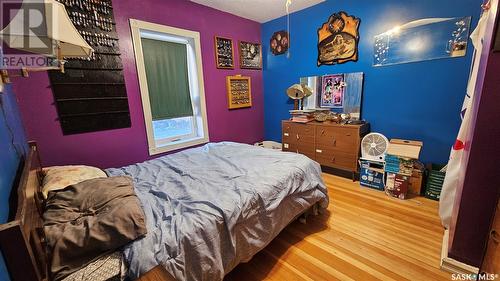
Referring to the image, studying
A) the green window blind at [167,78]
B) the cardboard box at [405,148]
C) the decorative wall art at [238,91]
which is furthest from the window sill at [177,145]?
the cardboard box at [405,148]

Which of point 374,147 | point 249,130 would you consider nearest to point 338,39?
point 374,147

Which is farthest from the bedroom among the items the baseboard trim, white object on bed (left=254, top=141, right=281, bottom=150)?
white object on bed (left=254, top=141, right=281, bottom=150)

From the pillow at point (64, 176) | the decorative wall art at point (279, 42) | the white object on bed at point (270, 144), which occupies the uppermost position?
the decorative wall art at point (279, 42)

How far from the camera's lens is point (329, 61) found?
3102 mm

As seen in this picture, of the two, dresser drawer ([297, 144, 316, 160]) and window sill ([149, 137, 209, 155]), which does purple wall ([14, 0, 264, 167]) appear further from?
dresser drawer ([297, 144, 316, 160])

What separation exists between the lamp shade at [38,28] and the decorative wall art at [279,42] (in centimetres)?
314

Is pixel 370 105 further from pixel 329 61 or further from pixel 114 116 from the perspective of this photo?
pixel 114 116

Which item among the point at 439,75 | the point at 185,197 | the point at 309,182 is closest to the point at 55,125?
the point at 185,197

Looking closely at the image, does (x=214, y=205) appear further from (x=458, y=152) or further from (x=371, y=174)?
(x=371, y=174)

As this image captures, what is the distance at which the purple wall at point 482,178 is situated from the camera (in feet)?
3.77

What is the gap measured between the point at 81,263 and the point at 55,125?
166cm

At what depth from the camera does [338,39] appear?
296 cm

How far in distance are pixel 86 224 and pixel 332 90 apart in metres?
3.15

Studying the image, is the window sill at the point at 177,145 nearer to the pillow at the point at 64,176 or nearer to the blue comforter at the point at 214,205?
the blue comforter at the point at 214,205
